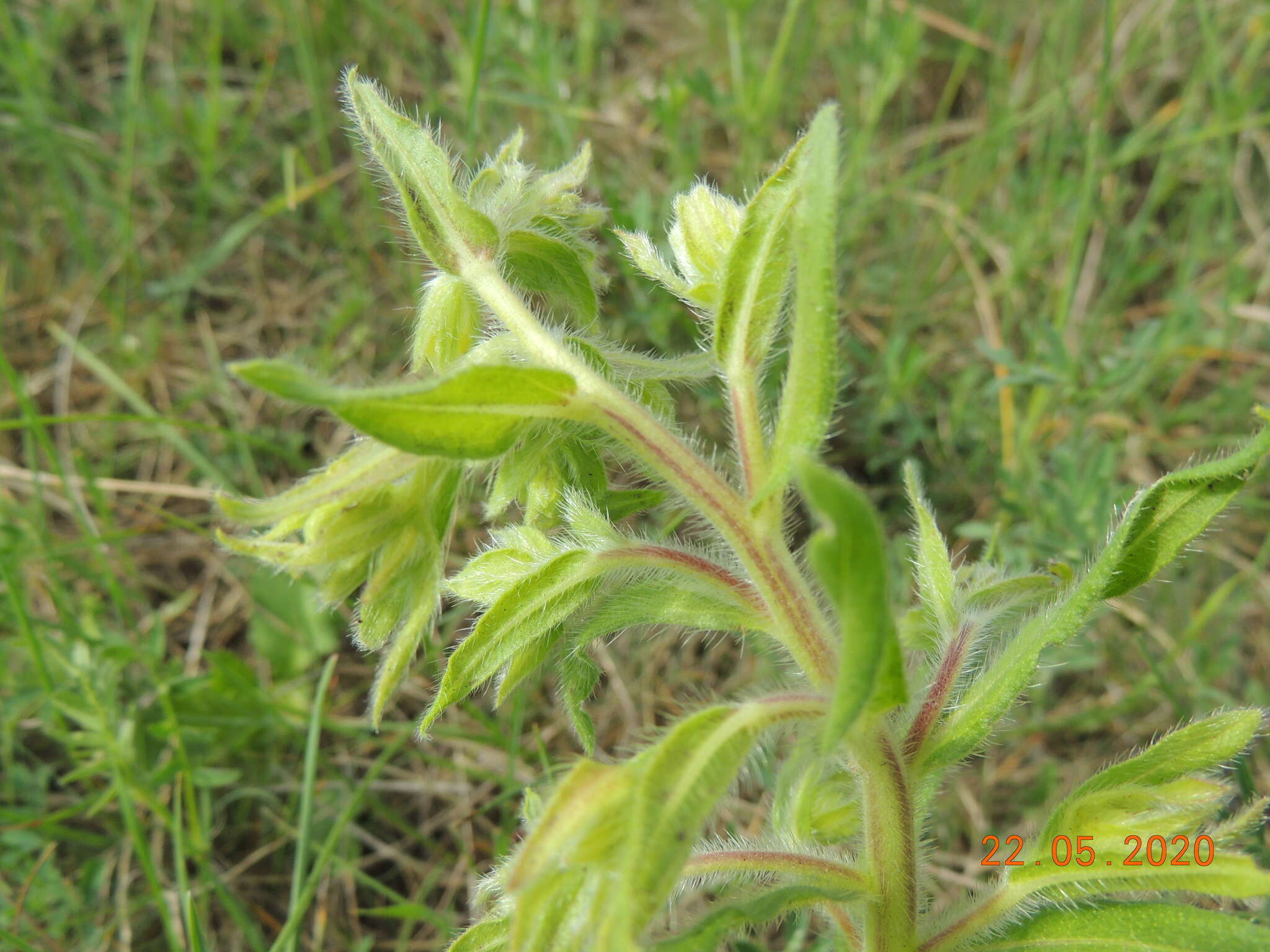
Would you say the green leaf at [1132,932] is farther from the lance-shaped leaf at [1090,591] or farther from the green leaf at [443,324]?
the green leaf at [443,324]

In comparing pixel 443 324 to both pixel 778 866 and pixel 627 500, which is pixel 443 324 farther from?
pixel 778 866

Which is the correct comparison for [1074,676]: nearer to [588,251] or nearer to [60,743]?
[588,251]

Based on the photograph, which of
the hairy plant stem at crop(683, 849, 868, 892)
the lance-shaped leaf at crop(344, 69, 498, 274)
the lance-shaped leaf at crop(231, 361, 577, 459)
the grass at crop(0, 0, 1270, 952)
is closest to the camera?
the lance-shaped leaf at crop(231, 361, 577, 459)

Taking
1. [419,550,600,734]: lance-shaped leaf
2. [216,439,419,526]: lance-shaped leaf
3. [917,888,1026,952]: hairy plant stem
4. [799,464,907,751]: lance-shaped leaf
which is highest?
[216,439,419,526]: lance-shaped leaf

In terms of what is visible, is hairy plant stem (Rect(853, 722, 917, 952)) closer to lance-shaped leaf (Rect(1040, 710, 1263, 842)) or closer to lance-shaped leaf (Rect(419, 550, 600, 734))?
lance-shaped leaf (Rect(1040, 710, 1263, 842))

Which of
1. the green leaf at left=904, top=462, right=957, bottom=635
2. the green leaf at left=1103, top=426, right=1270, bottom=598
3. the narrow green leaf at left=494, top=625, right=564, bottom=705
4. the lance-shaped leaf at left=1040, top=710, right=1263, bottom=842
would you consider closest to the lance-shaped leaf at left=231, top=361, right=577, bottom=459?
the narrow green leaf at left=494, top=625, right=564, bottom=705

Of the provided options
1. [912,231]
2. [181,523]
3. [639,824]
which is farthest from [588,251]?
[912,231]
